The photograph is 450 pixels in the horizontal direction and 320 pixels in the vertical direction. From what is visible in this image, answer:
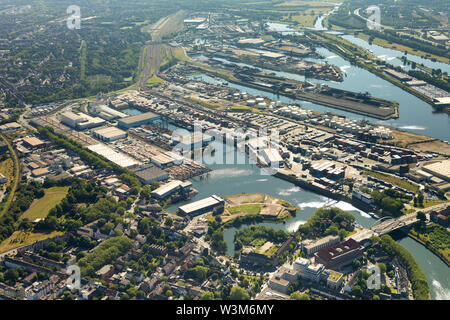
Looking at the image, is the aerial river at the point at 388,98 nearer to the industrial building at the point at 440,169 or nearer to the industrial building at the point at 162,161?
the industrial building at the point at 440,169

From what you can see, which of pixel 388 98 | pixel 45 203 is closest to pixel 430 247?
pixel 45 203

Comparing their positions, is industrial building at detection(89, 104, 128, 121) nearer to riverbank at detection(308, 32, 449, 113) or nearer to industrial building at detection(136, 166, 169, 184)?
industrial building at detection(136, 166, 169, 184)

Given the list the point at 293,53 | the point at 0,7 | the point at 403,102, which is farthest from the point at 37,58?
the point at 0,7

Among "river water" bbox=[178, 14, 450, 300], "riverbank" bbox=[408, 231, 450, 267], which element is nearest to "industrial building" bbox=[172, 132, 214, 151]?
"river water" bbox=[178, 14, 450, 300]

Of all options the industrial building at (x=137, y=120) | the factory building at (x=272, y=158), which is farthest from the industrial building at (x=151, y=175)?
the industrial building at (x=137, y=120)

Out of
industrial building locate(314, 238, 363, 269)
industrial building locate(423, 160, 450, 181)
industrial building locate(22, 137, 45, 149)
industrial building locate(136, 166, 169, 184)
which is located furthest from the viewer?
industrial building locate(22, 137, 45, 149)

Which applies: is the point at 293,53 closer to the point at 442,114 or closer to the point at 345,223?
the point at 442,114

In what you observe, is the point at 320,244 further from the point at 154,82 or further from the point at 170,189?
the point at 154,82
